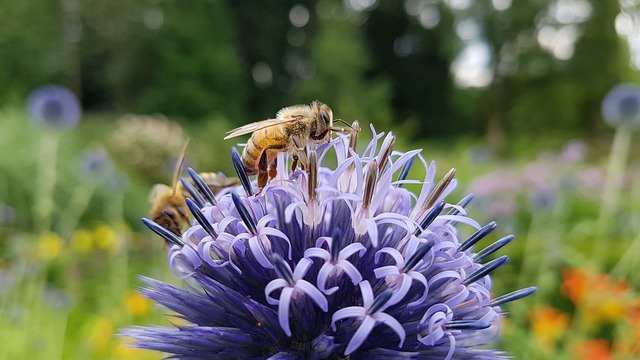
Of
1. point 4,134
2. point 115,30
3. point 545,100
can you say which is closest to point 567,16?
point 545,100

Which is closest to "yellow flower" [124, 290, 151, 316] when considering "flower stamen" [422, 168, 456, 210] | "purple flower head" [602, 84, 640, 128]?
"flower stamen" [422, 168, 456, 210]

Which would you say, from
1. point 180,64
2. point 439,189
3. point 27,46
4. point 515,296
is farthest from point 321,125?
point 180,64

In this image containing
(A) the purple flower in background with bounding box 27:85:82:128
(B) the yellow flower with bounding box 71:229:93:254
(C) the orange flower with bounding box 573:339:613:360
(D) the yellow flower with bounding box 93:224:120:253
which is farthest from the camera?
(B) the yellow flower with bounding box 71:229:93:254

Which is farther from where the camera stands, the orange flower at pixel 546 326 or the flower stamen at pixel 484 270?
the orange flower at pixel 546 326

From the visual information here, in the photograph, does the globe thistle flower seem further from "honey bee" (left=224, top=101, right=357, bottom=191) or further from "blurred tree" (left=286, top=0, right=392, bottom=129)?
"blurred tree" (left=286, top=0, right=392, bottom=129)

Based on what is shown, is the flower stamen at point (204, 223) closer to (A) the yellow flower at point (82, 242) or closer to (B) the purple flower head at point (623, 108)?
(B) the purple flower head at point (623, 108)

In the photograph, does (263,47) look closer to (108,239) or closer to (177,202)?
(108,239)

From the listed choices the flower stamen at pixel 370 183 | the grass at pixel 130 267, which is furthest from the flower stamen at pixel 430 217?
the grass at pixel 130 267
